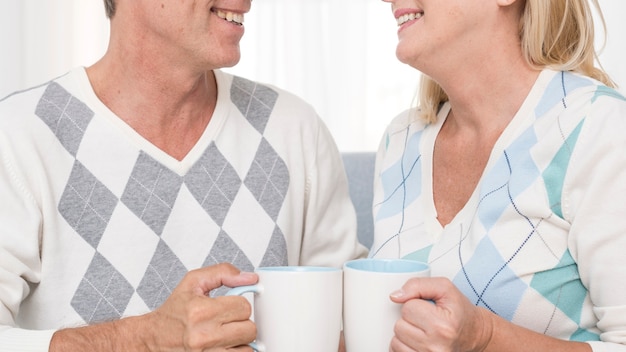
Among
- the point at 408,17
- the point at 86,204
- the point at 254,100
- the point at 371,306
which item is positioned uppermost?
the point at 408,17

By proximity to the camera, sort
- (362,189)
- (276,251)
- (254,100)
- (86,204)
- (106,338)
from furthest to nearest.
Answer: (362,189) → (254,100) → (276,251) → (86,204) → (106,338)

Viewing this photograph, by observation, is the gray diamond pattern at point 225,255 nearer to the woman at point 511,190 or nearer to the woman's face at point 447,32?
the woman at point 511,190

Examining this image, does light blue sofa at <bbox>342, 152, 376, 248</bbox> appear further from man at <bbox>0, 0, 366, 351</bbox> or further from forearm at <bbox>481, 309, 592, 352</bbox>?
forearm at <bbox>481, 309, 592, 352</bbox>

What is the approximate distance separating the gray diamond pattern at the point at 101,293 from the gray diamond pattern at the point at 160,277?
0.10 ft

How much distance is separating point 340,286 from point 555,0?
0.65 m

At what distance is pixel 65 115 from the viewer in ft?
4.66

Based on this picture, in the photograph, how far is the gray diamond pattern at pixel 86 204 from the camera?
139cm

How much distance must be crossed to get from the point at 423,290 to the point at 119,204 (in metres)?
0.66

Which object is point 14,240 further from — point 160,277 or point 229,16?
point 229,16

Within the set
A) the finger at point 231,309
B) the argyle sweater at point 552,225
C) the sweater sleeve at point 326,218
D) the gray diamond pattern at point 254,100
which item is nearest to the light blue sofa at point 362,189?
the sweater sleeve at point 326,218

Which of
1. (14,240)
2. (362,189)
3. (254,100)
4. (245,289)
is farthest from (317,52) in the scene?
(245,289)

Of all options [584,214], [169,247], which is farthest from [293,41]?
[584,214]

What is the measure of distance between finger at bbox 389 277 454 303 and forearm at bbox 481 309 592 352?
0.11 m

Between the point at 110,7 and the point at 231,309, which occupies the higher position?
the point at 110,7
